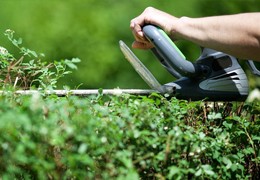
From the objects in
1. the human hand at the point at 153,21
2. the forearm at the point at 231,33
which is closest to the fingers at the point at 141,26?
the human hand at the point at 153,21

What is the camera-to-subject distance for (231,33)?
3252 mm

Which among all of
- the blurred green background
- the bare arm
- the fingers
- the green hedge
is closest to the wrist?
the bare arm

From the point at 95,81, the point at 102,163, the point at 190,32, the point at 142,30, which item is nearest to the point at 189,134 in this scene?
the point at 102,163

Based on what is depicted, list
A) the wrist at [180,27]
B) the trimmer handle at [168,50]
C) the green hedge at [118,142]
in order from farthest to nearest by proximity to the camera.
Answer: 1. the trimmer handle at [168,50]
2. the wrist at [180,27]
3. the green hedge at [118,142]

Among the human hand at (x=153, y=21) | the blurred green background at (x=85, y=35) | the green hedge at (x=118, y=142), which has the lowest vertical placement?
the green hedge at (x=118, y=142)

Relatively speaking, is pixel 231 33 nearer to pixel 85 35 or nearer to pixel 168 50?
pixel 168 50

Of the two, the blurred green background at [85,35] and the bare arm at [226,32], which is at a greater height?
the blurred green background at [85,35]

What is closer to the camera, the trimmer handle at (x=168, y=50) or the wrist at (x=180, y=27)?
the wrist at (x=180, y=27)

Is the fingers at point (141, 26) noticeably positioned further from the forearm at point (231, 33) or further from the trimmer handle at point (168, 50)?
the forearm at point (231, 33)

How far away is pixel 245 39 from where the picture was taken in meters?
3.21

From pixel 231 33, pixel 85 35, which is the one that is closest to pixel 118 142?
pixel 231 33

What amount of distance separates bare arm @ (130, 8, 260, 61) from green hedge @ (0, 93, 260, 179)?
282 mm

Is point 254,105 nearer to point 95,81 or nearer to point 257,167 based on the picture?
point 257,167

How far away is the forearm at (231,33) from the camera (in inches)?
125
